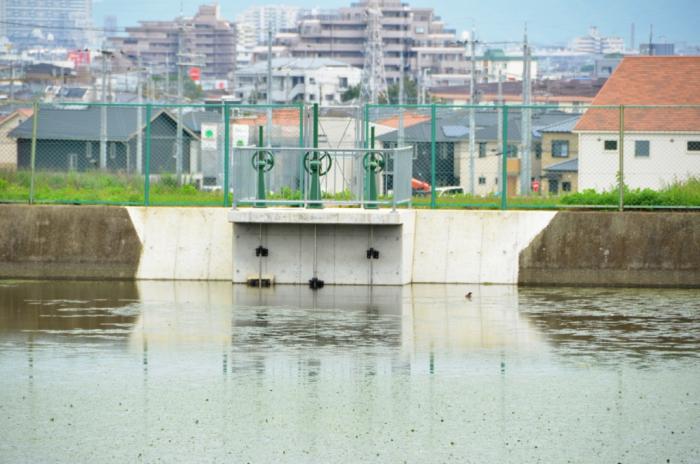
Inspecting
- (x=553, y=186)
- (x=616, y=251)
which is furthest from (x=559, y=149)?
(x=616, y=251)

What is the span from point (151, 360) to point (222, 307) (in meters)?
4.84

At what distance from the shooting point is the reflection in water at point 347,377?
1304cm

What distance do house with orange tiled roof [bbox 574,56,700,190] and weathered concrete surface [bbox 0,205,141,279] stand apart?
10101 millimetres

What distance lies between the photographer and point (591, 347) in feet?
59.8

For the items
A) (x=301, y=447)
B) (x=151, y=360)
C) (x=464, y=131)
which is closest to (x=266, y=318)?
(x=151, y=360)

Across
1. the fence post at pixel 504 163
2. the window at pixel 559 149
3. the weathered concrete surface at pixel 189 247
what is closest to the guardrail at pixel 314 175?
the weathered concrete surface at pixel 189 247

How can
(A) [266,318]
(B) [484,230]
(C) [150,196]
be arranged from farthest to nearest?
(C) [150,196] < (B) [484,230] < (A) [266,318]

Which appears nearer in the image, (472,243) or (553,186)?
(472,243)

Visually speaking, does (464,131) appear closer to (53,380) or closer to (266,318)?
(266,318)

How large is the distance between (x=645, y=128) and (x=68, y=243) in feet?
101

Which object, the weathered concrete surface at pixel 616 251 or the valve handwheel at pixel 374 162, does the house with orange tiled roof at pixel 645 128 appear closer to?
the weathered concrete surface at pixel 616 251

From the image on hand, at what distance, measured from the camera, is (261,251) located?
24984 mm

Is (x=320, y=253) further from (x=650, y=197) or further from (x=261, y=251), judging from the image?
(x=650, y=197)

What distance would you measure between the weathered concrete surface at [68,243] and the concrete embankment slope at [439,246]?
0.02m
